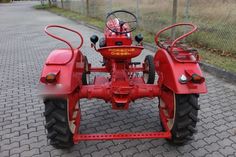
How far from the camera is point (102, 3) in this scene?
1656 cm

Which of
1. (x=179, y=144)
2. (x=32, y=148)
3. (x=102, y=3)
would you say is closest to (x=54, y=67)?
(x=32, y=148)

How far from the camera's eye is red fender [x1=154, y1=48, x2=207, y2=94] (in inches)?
123

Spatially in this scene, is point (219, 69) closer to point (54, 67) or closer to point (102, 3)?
point (54, 67)

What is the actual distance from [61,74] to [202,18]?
23.3ft

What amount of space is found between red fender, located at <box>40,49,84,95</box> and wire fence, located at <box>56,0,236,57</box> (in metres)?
→ 5.09

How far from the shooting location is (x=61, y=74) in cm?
326

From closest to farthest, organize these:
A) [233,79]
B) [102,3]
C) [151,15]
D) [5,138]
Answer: [5,138], [233,79], [151,15], [102,3]

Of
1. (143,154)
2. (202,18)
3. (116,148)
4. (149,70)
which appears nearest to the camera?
(143,154)

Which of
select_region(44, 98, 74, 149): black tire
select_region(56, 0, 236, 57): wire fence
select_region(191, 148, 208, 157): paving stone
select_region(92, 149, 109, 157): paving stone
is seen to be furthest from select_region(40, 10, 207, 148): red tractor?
select_region(56, 0, 236, 57): wire fence

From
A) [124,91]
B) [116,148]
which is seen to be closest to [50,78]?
[124,91]

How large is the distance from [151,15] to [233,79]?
603 cm

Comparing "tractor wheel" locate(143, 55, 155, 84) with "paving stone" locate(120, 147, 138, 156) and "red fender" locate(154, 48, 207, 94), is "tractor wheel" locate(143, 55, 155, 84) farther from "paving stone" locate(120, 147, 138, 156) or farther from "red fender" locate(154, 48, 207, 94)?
"paving stone" locate(120, 147, 138, 156)

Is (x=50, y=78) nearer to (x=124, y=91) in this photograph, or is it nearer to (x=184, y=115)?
(x=124, y=91)

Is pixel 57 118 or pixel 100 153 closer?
pixel 57 118
